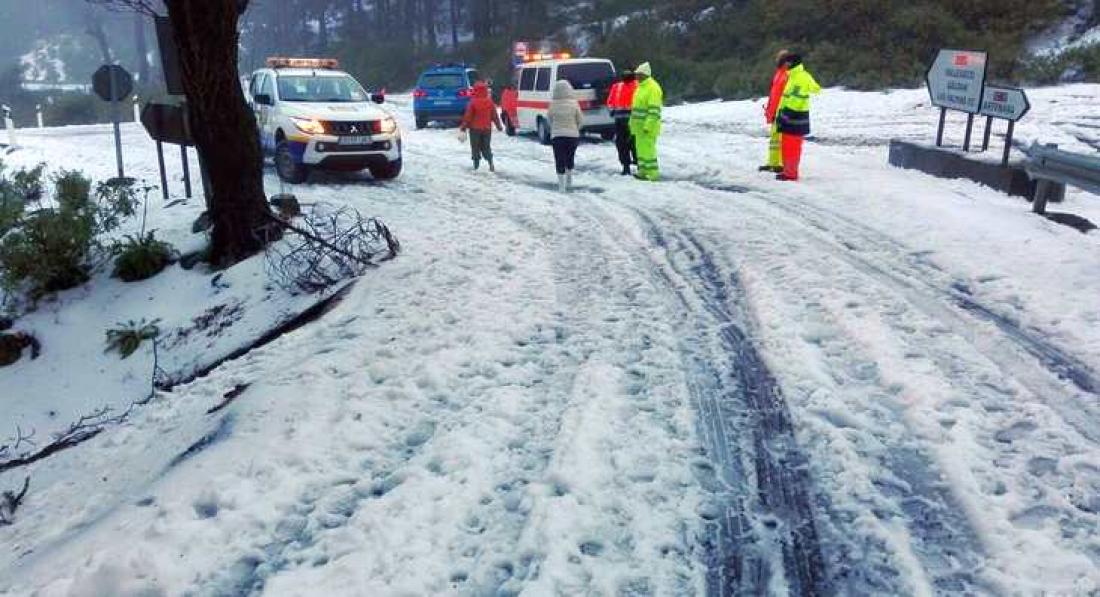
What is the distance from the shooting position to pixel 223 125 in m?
8.00

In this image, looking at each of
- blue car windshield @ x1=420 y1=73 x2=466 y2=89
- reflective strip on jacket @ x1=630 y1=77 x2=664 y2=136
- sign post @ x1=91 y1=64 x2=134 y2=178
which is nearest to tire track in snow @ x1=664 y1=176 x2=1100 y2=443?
reflective strip on jacket @ x1=630 y1=77 x2=664 y2=136

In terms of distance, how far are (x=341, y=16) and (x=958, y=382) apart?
8185cm

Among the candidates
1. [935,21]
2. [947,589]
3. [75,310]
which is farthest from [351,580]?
[935,21]

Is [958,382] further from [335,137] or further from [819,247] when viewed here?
[335,137]

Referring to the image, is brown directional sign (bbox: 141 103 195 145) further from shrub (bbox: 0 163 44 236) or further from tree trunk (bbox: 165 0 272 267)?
tree trunk (bbox: 165 0 272 267)

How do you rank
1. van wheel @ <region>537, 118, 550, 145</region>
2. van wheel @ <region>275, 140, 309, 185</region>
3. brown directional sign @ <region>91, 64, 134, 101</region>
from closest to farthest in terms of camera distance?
brown directional sign @ <region>91, 64, 134, 101</region>, van wheel @ <region>275, 140, 309, 185</region>, van wheel @ <region>537, 118, 550, 145</region>

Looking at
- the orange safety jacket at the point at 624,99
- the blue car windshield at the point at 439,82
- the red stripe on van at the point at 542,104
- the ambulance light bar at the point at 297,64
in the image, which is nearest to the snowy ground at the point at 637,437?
the orange safety jacket at the point at 624,99

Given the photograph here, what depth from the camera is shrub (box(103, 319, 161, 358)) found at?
26.7ft

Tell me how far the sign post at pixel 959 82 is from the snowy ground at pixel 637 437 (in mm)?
3829

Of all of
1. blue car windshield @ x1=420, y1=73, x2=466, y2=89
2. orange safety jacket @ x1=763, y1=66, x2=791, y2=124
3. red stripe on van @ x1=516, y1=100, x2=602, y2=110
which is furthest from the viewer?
blue car windshield @ x1=420, y1=73, x2=466, y2=89

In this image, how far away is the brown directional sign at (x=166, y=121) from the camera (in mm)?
10969

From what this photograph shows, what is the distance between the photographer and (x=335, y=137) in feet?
40.6

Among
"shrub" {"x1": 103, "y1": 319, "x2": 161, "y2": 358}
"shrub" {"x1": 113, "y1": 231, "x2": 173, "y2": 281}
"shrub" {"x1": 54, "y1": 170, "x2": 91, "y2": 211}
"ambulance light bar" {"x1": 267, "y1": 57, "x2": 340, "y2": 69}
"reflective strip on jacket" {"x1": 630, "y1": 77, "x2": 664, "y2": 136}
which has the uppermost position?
"ambulance light bar" {"x1": 267, "y1": 57, "x2": 340, "y2": 69}

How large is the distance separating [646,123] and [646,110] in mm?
233
